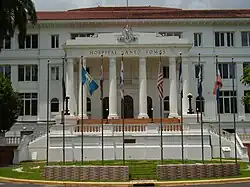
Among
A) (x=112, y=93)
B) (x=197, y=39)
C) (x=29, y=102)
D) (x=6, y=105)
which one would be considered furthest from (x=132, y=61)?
(x=6, y=105)

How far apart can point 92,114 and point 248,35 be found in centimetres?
2175

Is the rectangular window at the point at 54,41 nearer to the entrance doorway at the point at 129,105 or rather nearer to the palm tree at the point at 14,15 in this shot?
the entrance doorway at the point at 129,105

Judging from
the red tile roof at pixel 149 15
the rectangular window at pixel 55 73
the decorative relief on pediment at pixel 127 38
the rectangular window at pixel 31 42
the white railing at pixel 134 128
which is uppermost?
the red tile roof at pixel 149 15

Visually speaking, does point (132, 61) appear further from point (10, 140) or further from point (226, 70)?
point (10, 140)

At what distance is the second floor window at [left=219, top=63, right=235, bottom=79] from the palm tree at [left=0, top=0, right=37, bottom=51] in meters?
25.7

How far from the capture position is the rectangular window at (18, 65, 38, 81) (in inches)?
2144

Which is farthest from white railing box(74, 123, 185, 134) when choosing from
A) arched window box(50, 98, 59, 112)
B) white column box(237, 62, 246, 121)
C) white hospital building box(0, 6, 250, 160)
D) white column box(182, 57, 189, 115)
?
white column box(237, 62, 246, 121)

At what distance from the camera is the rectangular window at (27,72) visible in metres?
54.5

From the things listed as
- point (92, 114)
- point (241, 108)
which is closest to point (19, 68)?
point (92, 114)

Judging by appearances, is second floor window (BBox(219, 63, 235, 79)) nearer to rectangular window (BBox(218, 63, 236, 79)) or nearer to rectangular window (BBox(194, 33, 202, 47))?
rectangular window (BBox(218, 63, 236, 79))

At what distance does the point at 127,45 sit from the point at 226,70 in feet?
48.8

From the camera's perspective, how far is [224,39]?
55.2 meters

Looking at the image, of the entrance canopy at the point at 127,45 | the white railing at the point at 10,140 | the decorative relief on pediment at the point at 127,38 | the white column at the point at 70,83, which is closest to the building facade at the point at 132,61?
the white column at the point at 70,83

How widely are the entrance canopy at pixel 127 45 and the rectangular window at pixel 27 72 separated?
9.66 metres
